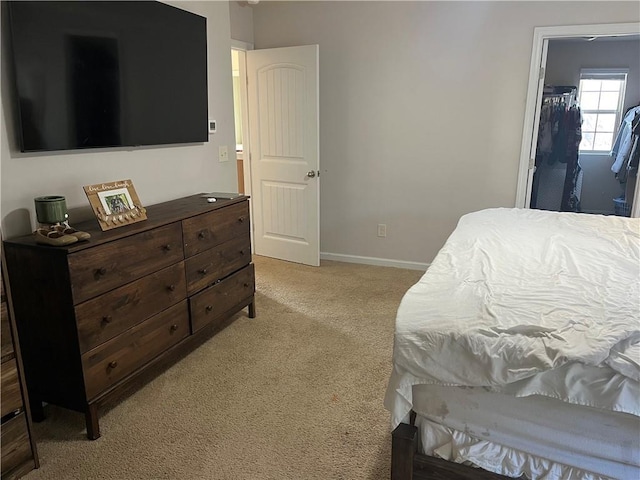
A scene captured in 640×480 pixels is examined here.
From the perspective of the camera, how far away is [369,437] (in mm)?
2068

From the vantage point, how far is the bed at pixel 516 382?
4.23 ft

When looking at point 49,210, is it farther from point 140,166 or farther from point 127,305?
point 140,166

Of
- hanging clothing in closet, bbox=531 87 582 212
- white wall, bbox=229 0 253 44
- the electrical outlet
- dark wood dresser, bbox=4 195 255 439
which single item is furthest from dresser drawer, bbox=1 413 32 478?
hanging clothing in closet, bbox=531 87 582 212

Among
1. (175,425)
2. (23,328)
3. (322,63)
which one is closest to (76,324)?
(23,328)

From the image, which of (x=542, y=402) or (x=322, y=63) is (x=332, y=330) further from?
(x=322, y=63)

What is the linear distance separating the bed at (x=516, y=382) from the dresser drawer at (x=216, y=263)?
138 centimetres

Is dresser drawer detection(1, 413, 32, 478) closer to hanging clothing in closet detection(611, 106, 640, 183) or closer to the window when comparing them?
hanging clothing in closet detection(611, 106, 640, 183)

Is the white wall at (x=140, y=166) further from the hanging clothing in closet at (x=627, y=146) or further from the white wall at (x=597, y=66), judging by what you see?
the hanging clothing in closet at (x=627, y=146)

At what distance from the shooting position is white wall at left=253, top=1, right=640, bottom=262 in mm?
3713

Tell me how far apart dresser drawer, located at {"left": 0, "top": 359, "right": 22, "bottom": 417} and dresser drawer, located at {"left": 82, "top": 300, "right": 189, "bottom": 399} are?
0.27 m

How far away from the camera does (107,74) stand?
235 centimetres

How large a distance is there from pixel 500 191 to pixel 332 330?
196 centimetres

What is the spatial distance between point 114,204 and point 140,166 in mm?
564

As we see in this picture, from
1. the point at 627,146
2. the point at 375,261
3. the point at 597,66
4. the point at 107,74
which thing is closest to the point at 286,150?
the point at 375,261
